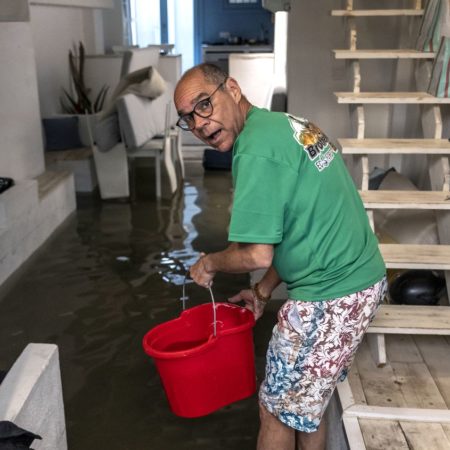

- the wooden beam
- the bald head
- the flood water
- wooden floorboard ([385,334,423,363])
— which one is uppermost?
the bald head

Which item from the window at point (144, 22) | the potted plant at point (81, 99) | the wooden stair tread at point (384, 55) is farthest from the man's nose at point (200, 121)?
the window at point (144, 22)

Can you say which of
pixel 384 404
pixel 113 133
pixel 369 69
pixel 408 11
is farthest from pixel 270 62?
pixel 384 404

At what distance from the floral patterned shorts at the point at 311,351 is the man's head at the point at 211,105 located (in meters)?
0.57

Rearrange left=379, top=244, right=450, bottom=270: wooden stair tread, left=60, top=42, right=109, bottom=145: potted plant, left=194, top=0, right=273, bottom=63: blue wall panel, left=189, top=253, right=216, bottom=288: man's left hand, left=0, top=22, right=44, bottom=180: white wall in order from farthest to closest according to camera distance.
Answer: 1. left=194, top=0, right=273, bottom=63: blue wall panel
2. left=60, top=42, right=109, bottom=145: potted plant
3. left=0, top=22, right=44, bottom=180: white wall
4. left=379, top=244, right=450, bottom=270: wooden stair tread
5. left=189, top=253, right=216, bottom=288: man's left hand

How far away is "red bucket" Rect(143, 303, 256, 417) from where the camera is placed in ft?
7.08

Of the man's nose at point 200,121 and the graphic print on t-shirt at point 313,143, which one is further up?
the man's nose at point 200,121

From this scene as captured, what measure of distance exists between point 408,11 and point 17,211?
2.99 meters

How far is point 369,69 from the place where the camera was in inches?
176

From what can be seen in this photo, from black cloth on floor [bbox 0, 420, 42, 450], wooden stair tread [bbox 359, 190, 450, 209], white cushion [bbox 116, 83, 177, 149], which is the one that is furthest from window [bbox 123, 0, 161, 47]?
black cloth on floor [bbox 0, 420, 42, 450]

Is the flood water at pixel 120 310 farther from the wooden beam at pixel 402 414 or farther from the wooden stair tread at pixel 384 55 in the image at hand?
the wooden stair tread at pixel 384 55

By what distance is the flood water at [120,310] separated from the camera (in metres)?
2.79

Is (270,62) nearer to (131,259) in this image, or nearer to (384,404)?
(131,259)

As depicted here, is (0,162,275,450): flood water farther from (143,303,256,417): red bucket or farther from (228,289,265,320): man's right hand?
(228,289,265,320): man's right hand

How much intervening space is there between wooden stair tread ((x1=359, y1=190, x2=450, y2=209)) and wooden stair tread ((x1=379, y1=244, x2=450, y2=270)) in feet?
0.65
